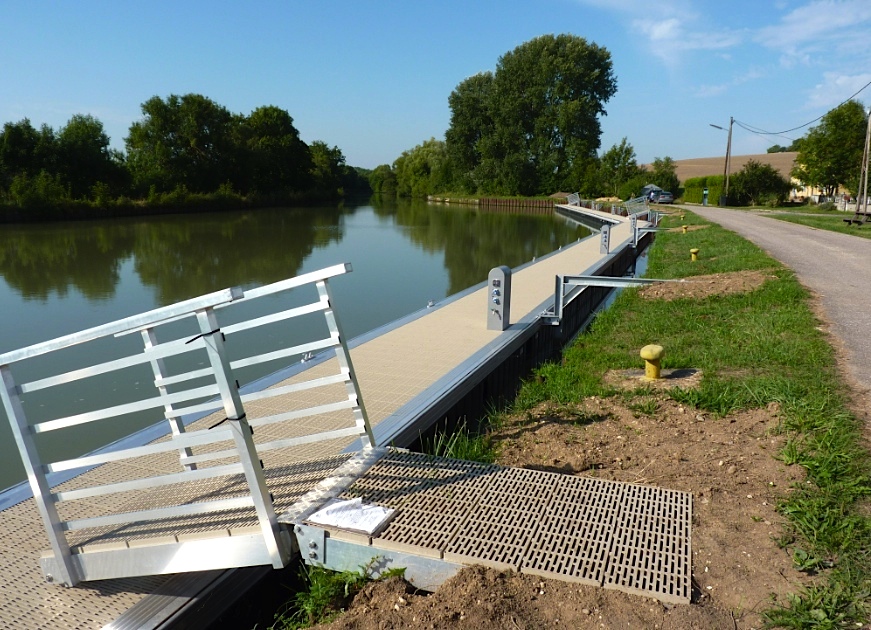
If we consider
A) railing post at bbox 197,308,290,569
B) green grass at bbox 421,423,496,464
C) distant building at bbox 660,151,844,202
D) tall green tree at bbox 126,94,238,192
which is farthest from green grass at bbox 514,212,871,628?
distant building at bbox 660,151,844,202

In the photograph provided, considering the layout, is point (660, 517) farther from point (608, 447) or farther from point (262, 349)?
point (262, 349)

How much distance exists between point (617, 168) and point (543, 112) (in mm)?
10819

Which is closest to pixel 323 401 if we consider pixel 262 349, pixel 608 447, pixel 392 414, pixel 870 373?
pixel 392 414

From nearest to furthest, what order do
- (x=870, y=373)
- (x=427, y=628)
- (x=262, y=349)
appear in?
1. (x=427, y=628)
2. (x=870, y=373)
3. (x=262, y=349)

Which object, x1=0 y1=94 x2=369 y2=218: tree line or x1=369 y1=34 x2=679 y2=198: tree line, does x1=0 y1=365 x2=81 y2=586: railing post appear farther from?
x1=369 y1=34 x2=679 y2=198: tree line

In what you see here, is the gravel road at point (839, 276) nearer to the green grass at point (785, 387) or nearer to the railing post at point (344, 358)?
the green grass at point (785, 387)

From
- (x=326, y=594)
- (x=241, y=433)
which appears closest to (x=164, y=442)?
(x=241, y=433)

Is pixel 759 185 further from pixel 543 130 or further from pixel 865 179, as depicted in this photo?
pixel 543 130

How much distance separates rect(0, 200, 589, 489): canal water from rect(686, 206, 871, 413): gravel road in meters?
6.13

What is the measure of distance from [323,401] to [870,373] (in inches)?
194

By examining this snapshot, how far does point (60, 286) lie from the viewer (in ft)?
55.8

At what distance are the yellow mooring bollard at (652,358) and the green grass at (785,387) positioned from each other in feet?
1.43

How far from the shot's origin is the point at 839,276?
38.6ft

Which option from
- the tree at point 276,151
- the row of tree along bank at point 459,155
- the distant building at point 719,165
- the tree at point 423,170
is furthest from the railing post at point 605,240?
the tree at point 423,170
